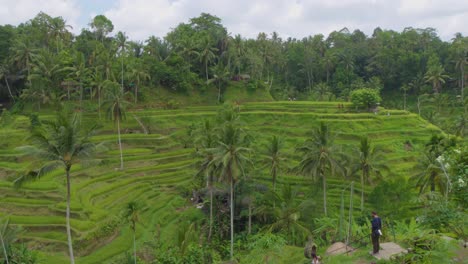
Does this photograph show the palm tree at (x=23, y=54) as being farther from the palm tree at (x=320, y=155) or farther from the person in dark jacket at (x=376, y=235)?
the person in dark jacket at (x=376, y=235)

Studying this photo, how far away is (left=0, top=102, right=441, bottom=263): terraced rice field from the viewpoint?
104 ft

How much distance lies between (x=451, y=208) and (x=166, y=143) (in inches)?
1675

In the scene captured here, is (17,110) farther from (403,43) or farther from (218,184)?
(403,43)

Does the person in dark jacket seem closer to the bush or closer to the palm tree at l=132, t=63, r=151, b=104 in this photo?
the bush

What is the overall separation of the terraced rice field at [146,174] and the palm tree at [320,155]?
304 cm

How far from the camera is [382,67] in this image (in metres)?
95.5

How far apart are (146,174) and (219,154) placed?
16.2 meters

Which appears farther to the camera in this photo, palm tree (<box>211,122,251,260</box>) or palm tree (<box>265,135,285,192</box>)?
palm tree (<box>265,135,285,192</box>)

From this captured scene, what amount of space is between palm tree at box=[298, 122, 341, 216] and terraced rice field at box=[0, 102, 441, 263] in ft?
9.96

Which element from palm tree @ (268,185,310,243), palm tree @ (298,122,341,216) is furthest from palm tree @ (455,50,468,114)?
palm tree @ (268,185,310,243)

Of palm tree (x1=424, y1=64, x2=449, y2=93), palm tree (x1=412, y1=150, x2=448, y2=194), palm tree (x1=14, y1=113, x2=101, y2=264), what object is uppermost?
palm tree (x1=424, y1=64, x2=449, y2=93)

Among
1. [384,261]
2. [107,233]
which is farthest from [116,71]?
[384,261]

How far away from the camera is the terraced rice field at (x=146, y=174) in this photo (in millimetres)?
31609

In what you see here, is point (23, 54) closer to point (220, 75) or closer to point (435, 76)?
point (220, 75)
